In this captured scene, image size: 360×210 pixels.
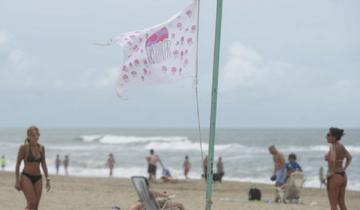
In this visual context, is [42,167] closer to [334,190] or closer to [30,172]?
[30,172]

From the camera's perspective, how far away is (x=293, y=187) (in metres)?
14.0

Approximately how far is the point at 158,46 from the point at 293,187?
7375 mm

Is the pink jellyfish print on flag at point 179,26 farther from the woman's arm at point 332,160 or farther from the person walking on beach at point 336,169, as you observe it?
the woman's arm at point 332,160

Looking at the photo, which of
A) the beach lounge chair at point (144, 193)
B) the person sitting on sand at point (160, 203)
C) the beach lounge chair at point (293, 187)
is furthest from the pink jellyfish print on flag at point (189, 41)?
the beach lounge chair at point (293, 187)

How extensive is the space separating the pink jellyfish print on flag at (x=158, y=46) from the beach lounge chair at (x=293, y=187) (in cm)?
715

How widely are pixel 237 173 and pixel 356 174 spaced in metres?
6.32

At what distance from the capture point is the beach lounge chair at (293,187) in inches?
547

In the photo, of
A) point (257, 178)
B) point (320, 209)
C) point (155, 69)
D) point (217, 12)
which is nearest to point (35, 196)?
point (155, 69)

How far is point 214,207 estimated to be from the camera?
12484 millimetres

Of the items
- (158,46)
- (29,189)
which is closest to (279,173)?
(158,46)

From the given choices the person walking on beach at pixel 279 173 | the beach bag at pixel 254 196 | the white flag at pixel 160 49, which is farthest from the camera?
the beach bag at pixel 254 196

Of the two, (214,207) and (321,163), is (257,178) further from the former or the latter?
(214,207)

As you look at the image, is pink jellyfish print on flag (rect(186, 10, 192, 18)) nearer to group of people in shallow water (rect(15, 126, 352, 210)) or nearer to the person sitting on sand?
group of people in shallow water (rect(15, 126, 352, 210))

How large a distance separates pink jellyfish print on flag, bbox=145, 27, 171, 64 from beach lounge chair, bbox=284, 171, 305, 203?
7.15 m
